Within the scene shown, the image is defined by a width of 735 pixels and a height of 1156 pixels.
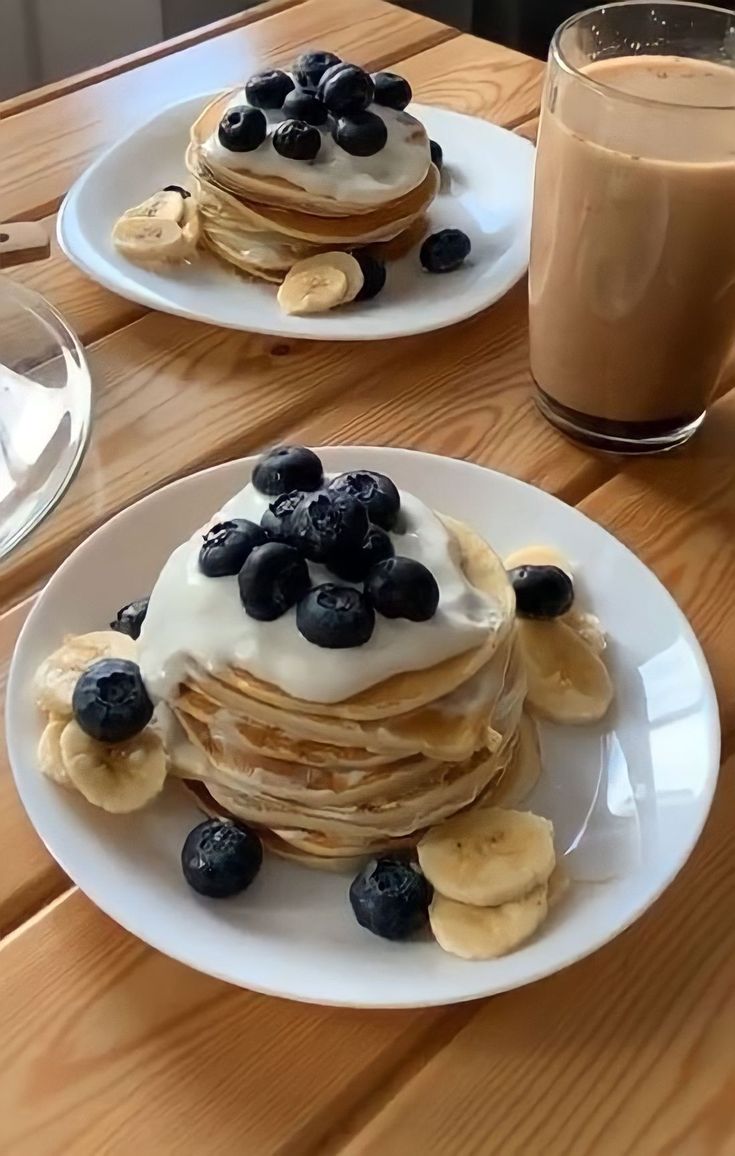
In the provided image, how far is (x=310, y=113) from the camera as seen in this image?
3.86 ft

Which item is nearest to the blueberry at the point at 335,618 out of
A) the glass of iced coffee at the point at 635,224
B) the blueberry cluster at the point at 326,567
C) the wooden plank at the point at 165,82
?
the blueberry cluster at the point at 326,567

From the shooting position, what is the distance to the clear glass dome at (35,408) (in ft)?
3.16

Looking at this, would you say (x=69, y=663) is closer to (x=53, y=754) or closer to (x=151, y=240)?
(x=53, y=754)

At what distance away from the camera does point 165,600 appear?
73cm

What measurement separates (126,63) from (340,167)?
0.53 meters

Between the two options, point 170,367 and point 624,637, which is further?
point 170,367

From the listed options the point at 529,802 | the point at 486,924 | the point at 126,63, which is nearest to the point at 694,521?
the point at 529,802

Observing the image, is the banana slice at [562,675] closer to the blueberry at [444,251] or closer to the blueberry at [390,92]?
the blueberry at [444,251]

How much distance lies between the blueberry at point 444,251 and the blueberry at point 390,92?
0.44 feet

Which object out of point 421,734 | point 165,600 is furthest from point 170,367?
point 421,734

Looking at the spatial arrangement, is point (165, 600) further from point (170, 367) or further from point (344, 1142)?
point (170, 367)

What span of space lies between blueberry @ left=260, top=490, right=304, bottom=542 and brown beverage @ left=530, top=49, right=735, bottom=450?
38 centimetres

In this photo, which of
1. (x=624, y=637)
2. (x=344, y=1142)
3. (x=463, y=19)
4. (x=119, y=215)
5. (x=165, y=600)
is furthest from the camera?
(x=463, y=19)

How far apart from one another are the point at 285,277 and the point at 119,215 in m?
0.19
